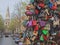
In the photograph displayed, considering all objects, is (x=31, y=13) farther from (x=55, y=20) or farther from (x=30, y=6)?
(x=55, y=20)

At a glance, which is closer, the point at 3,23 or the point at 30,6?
the point at 30,6

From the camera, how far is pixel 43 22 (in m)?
1.31

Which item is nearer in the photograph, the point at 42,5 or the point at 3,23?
the point at 42,5

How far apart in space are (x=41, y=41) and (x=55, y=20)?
0.20 m

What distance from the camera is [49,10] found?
4.44 ft

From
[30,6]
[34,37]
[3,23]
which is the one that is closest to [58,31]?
[34,37]

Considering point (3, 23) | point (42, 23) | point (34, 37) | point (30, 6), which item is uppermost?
point (30, 6)

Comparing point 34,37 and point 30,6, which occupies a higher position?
point 30,6

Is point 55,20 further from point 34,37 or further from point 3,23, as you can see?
point 3,23

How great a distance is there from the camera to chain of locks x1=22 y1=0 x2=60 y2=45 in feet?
4.31

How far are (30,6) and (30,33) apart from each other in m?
0.22

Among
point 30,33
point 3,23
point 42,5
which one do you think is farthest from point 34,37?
point 3,23

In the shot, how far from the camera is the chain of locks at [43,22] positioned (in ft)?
4.31

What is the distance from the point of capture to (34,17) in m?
1.33
